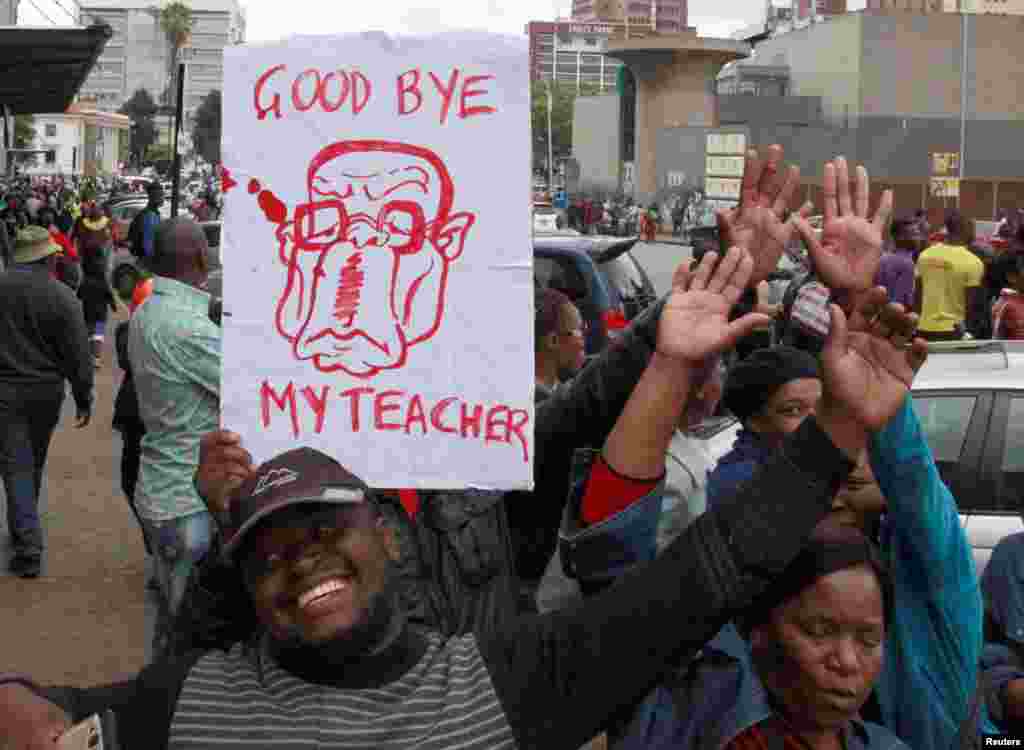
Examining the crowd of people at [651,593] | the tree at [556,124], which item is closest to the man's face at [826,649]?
the crowd of people at [651,593]

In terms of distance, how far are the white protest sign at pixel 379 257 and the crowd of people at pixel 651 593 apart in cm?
18

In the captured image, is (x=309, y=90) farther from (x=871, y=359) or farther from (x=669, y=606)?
(x=669, y=606)

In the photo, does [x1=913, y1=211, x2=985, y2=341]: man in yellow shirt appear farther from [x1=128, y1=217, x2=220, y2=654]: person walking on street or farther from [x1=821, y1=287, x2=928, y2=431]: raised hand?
[x1=821, y1=287, x2=928, y2=431]: raised hand

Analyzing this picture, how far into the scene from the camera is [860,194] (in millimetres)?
2896

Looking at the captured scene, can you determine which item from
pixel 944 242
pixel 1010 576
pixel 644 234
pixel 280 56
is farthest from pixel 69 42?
pixel 644 234

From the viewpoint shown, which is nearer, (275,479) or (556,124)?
(275,479)

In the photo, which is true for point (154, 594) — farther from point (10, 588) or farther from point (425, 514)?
point (425, 514)

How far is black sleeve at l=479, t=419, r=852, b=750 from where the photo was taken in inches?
91.4

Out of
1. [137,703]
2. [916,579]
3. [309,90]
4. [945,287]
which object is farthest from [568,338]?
[945,287]

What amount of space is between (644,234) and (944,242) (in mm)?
47198

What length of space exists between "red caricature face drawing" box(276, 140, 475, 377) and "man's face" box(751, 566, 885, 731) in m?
1.10

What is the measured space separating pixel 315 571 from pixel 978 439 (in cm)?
463

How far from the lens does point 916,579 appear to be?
9.12ft

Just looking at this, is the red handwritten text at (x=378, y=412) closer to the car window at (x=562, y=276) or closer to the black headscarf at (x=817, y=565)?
the black headscarf at (x=817, y=565)
